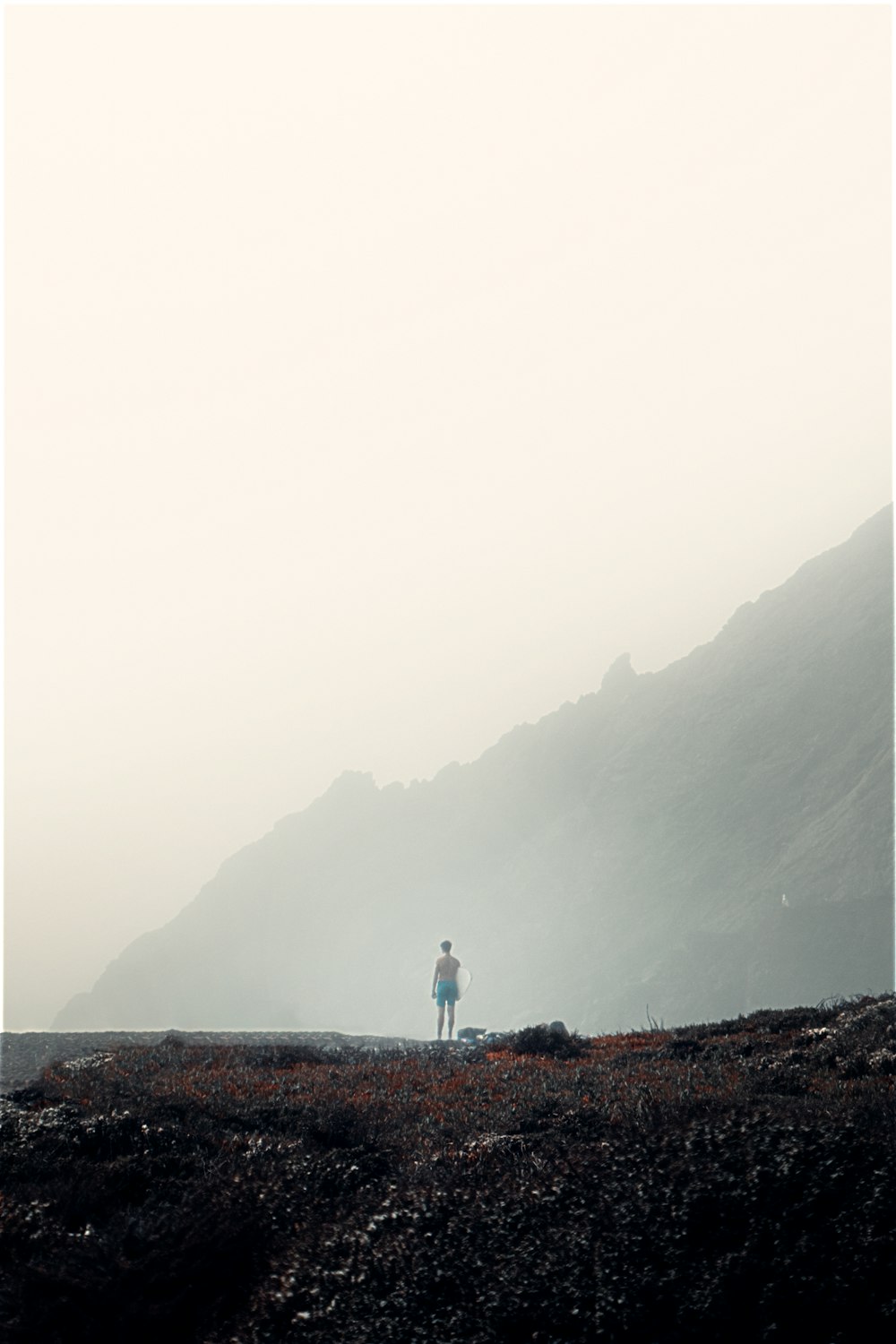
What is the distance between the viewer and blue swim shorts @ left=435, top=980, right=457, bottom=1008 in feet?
85.0

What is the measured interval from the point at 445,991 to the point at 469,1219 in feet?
A: 66.6

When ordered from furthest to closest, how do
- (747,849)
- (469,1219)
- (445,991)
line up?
(747,849) → (445,991) → (469,1219)

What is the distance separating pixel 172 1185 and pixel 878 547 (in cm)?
20141

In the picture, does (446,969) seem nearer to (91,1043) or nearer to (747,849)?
(91,1043)

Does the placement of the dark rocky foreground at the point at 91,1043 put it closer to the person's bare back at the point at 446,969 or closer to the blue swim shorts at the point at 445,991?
the blue swim shorts at the point at 445,991

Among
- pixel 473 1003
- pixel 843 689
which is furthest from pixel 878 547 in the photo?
pixel 473 1003

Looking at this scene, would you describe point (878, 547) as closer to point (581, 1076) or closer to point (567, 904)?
point (567, 904)

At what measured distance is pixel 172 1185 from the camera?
294 inches

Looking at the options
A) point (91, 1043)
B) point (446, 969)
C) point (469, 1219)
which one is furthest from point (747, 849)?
point (469, 1219)

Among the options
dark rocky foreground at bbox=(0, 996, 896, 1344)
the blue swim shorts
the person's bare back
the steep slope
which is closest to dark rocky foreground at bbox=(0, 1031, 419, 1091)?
the blue swim shorts

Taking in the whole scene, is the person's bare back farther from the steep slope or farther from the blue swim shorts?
the steep slope

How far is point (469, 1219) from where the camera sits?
250 inches

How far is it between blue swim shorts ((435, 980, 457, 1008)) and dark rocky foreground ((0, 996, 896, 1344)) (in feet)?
53.3

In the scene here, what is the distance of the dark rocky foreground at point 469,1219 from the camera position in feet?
17.4
